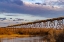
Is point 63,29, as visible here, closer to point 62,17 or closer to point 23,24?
point 62,17

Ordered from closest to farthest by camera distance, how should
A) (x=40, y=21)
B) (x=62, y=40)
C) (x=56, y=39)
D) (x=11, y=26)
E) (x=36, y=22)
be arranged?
(x=62, y=40) < (x=56, y=39) < (x=40, y=21) < (x=36, y=22) < (x=11, y=26)

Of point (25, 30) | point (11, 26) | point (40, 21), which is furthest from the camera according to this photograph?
point (11, 26)

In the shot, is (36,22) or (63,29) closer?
(63,29)

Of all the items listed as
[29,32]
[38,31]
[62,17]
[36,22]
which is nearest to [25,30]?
[29,32]

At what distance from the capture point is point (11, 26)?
88.8 metres

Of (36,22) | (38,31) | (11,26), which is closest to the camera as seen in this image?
(36,22)

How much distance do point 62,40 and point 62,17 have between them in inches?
357

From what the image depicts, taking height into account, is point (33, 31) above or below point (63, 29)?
below

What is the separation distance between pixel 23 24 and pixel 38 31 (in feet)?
20.1

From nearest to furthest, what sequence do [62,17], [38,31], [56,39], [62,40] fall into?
[62,40], [56,39], [62,17], [38,31]

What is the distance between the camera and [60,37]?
32000 millimetres

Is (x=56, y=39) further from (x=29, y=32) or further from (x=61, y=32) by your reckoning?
(x=29, y=32)

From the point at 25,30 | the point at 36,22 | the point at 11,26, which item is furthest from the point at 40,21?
the point at 11,26

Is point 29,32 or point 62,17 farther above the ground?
point 62,17
